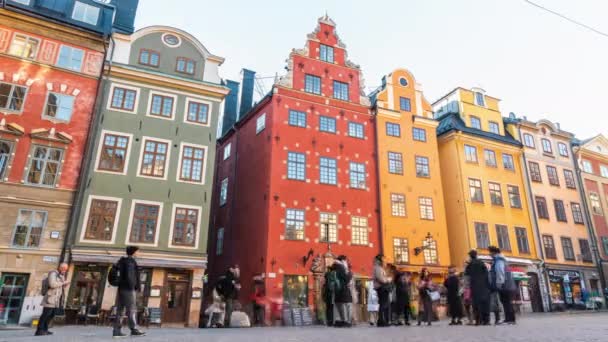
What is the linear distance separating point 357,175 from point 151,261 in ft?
45.8

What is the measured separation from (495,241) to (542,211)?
6.90 metres

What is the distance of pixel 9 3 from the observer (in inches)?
850

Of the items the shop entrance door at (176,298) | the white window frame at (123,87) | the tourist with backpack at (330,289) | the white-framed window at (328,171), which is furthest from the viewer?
the white-framed window at (328,171)

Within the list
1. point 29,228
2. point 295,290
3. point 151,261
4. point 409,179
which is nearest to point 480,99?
point 409,179

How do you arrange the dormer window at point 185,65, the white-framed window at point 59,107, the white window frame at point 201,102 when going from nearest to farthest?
the white-framed window at point 59,107 < the white window frame at point 201,102 < the dormer window at point 185,65

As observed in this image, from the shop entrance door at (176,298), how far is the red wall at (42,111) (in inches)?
276

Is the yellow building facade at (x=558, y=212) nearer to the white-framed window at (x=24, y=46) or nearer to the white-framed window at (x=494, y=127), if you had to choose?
the white-framed window at (x=494, y=127)

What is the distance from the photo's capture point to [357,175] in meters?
27.6

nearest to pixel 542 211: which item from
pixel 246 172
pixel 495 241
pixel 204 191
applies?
pixel 495 241

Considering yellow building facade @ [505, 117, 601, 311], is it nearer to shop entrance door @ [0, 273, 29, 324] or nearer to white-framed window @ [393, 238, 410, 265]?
white-framed window @ [393, 238, 410, 265]

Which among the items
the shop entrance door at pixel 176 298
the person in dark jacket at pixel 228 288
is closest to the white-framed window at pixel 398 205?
the shop entrance door at pixel 176 298

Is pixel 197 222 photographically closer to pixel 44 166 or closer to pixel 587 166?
pixel 44 166

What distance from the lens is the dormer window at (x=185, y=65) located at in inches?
982

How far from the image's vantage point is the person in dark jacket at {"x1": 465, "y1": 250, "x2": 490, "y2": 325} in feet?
37.7
